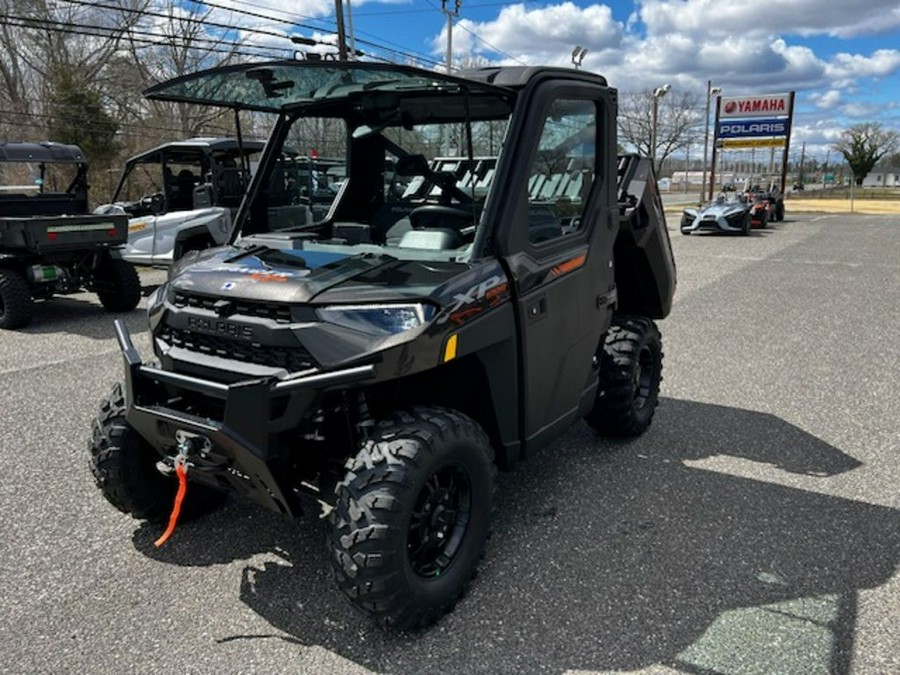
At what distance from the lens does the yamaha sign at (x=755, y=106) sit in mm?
32375

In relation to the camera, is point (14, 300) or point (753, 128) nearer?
point (14, 300)

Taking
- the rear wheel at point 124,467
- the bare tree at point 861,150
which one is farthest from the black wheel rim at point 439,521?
the bare tree at point 861,150

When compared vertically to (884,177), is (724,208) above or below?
above

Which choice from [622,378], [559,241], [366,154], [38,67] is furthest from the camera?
[38,67]

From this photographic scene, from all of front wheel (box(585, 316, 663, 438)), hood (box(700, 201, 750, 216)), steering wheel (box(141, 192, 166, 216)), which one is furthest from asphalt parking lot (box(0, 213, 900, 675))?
hood (box(700, 201, 750, 216))

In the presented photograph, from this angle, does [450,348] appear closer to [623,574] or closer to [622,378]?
[623,574]

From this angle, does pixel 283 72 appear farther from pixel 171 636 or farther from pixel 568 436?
pixel 568 436

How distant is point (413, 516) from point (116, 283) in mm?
7955

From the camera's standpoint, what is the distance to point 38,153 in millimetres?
9484

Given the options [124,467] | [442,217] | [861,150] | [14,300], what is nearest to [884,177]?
[861,150]

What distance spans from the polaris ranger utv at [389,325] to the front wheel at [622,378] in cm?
33

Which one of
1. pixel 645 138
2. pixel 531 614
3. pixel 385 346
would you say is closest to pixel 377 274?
pixel 385 346

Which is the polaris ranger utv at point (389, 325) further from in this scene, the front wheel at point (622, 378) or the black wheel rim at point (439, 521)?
the front wheel at point (622, 378)

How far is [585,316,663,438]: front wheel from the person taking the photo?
14.1 feet
